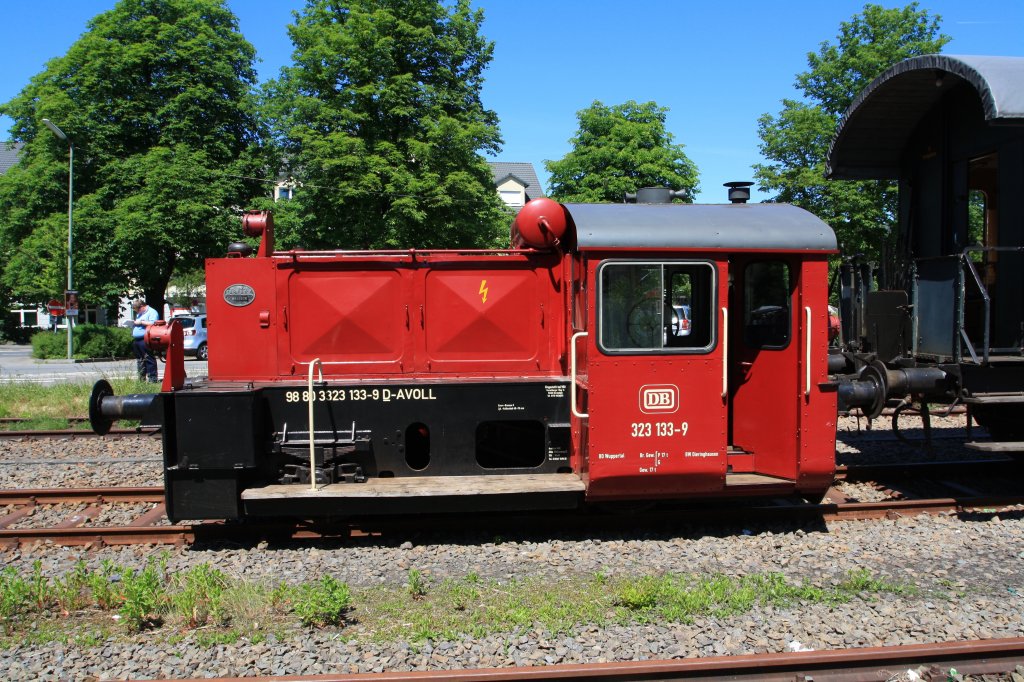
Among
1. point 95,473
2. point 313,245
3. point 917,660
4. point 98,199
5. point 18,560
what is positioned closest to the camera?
point 917,660

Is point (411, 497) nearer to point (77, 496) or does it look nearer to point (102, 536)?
point (102, 536)

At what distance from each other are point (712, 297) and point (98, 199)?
27.5 meters

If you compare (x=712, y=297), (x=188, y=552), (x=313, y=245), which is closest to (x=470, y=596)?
(x=188, y=552)

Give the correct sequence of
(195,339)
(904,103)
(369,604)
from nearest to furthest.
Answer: (369,604) < (904,103) < (195,339)

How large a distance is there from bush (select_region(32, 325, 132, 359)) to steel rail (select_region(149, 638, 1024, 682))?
2908 centimetres

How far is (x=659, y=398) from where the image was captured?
6.07 m

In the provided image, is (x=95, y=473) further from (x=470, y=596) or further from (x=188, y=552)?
(x=470, y=596)

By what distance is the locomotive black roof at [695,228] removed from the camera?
Result: 602 centimetres

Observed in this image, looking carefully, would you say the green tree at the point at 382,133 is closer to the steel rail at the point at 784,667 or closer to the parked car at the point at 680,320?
the parked car at the point at 680,320

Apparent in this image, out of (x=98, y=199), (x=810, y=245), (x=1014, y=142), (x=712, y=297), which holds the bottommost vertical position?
(x=712, y=297)

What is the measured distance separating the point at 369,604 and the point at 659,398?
2.84m

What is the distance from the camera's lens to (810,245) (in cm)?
620

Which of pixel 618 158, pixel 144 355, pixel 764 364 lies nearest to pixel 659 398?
pixel 764 364

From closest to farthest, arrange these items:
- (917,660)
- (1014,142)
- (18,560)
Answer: (917,660)
(18,560)
(1014,142)
